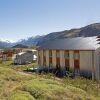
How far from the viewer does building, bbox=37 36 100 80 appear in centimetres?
4816

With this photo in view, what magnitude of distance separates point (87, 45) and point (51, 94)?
1378 inches

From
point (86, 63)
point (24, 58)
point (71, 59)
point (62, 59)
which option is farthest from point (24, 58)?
point (86, 63)

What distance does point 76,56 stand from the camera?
174 ft

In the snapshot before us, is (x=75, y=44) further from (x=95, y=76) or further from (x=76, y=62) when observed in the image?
(x=95, y=76)

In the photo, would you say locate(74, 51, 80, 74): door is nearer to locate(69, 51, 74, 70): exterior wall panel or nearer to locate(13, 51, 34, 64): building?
locate(69, 51, 74, 70): exterior wall panel

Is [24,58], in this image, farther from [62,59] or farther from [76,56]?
[76,56]

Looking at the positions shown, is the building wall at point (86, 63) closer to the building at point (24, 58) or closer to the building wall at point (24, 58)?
→ the building at point (24, 58)

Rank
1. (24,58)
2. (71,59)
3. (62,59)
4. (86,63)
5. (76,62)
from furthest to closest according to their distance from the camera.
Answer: (24,58), (62,59), (71,59), (76,62), (86,63)

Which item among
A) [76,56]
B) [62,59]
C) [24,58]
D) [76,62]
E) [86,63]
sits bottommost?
[86,63]

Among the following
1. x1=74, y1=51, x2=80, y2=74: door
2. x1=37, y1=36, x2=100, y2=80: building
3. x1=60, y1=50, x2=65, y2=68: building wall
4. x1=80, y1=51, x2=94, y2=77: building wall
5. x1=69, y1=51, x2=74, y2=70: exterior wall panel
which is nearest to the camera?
x1=37, y1=36, x2=100, y2=80: building

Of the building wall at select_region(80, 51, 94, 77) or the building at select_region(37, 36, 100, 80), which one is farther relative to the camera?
the building wall at select_region(80, 51, 94, 77)

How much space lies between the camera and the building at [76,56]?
4816 centimetres

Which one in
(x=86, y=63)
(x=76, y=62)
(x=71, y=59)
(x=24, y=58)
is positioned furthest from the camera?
(x=24, y=58)

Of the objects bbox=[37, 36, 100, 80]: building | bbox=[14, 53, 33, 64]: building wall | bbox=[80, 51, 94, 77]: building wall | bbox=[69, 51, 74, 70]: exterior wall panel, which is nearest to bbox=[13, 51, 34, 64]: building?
bbox=[14, 53, 33, 64]: building wall
